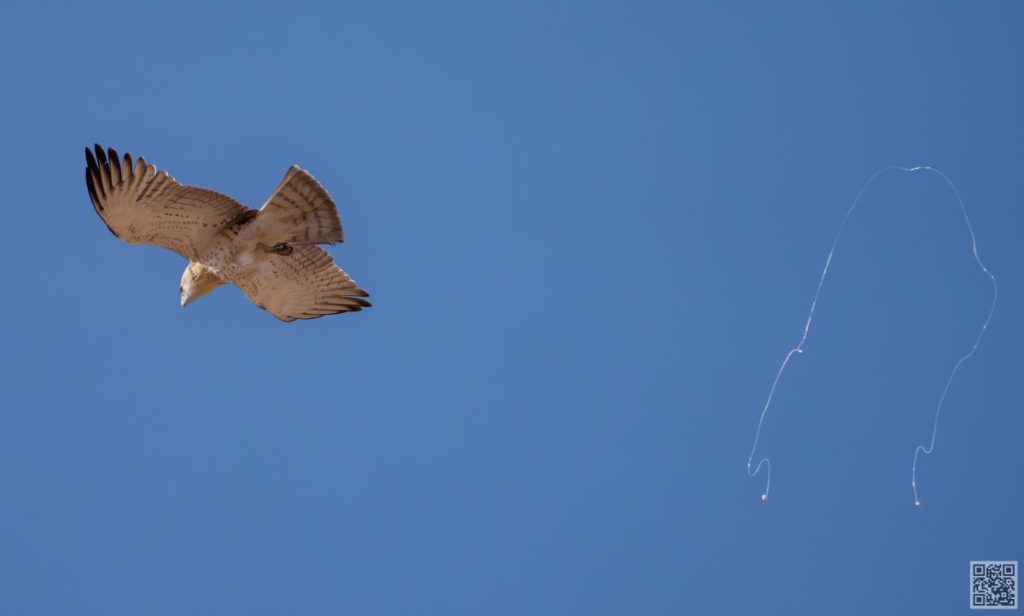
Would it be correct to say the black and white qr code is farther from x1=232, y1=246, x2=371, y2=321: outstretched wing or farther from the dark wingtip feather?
the dark wingtip feather

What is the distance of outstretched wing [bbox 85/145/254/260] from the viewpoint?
12.4 meters

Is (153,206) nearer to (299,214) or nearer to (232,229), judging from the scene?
(232,229)

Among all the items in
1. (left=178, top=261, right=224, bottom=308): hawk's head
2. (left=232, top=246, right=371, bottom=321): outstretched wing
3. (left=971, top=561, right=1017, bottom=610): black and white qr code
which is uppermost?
(left=232, top=246, right=371, bottom=321): outstretched wing

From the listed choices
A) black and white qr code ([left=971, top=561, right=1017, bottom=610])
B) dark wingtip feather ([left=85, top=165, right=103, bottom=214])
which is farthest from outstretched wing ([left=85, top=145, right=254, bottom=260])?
black and white qr code ([left=971, top=561, right=1017, bottom=610])

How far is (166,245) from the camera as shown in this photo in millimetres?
13094

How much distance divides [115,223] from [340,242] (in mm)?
1612

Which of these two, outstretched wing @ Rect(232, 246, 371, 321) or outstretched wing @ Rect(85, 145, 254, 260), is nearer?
outstretched wing @ Rect(85, 145, 254, 260)

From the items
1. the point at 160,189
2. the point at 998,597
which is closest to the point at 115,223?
the point at 160,189

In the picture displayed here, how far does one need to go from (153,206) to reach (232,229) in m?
0.64

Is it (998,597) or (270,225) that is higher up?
(270,225)

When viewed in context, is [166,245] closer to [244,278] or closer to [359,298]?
[244,278]

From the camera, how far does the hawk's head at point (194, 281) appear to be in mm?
13117

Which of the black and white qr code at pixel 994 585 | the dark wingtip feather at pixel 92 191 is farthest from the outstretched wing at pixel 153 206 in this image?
the black and white qr code at pixel 994 585

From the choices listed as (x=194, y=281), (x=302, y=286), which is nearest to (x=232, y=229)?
(x=194, y=281)
